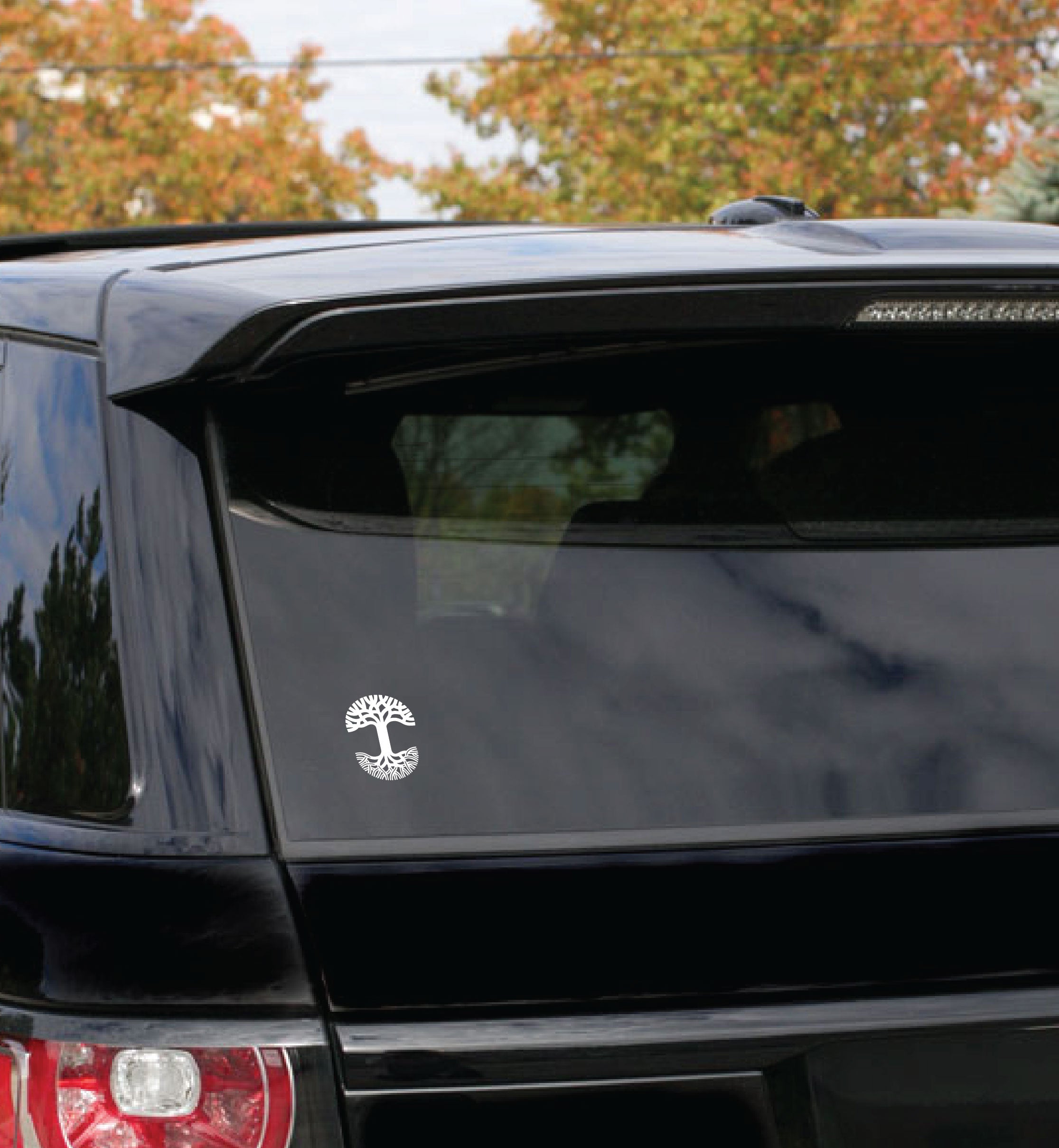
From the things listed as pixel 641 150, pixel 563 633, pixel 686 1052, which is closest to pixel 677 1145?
pixel 686 1052

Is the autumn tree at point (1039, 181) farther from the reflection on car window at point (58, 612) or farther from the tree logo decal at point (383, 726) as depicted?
the tree logo decal at point (383, 726)

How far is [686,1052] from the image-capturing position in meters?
1.95

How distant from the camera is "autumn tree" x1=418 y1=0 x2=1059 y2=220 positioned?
133ft

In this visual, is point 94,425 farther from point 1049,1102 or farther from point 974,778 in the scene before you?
point 1049,1102

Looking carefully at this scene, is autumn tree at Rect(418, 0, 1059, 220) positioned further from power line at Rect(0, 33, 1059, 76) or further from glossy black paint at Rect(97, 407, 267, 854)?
glossy black paint at Rect(97, 407, 267, 854)

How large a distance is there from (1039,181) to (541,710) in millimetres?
15241

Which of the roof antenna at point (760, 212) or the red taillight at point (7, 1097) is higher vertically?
the roof antenna at point (760, 212)

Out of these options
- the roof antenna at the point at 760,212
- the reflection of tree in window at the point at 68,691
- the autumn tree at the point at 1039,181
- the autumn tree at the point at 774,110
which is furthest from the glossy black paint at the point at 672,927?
the autumn tree at the point at 774,110

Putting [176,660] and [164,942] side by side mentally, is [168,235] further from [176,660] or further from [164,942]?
[164,942]

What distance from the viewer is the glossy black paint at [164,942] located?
195 cm

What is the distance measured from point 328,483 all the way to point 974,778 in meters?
0.69

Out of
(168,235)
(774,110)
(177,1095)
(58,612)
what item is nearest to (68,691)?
(58,612)

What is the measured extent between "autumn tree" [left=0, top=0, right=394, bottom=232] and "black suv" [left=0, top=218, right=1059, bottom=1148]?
3980 cm

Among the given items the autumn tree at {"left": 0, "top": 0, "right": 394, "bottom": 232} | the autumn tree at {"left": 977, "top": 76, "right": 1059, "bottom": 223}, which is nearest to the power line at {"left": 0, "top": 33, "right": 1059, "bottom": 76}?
the autumn tree at {"left": 0, "top": 0, "right": 394, "bottom": 232}
